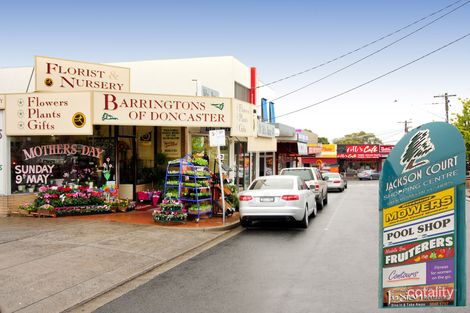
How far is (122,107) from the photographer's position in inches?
564

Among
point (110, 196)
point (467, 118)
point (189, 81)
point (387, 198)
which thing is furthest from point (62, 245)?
point (467, 118)

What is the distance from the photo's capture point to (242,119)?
654 inches

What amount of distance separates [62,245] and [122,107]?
234 inches

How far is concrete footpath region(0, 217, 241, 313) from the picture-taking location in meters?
6.36

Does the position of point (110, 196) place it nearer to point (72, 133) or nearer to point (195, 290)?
point (72, 133)

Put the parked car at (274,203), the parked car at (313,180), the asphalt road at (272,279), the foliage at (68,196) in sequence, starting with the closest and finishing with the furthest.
A: the asphalt road at (272,279)
the parked car at (274,203)
the foliage at (68,196)
the parked car at (313,180)

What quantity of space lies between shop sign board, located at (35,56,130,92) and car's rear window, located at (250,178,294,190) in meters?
7.32

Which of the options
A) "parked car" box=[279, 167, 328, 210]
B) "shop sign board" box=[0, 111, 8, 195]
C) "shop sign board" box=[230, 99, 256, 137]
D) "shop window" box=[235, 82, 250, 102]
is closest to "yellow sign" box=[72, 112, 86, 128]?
"shop sign board" box=[0, 111, 8, 195]

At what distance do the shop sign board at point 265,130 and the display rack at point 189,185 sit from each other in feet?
30.3

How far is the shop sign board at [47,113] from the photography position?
1397 centimetres

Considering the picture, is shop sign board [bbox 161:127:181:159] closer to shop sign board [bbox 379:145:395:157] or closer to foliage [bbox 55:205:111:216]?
foliage [bbox 55:205:111:216]

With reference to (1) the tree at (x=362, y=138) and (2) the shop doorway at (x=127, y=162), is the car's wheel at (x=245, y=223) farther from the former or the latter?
(1) the tree at (x=362, y=138)

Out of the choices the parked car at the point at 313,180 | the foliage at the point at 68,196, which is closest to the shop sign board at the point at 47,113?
the foliage at the point at 68,196

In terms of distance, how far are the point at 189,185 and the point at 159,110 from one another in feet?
10.1
